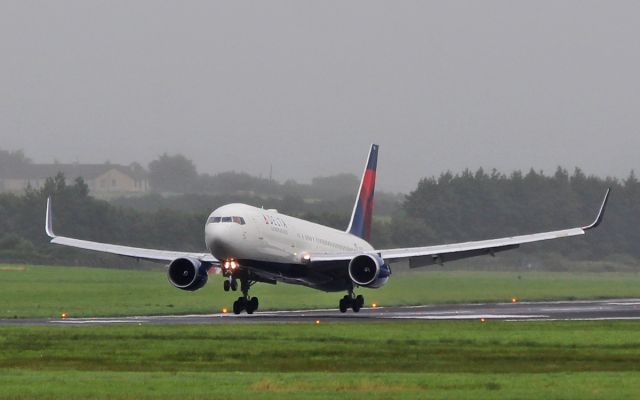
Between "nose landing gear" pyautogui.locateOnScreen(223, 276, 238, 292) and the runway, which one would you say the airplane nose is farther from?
the runway

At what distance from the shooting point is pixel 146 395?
75.7 ft

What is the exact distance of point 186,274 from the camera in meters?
52.7

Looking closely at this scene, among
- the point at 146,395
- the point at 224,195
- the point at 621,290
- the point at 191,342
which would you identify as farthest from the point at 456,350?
the point at 224,195

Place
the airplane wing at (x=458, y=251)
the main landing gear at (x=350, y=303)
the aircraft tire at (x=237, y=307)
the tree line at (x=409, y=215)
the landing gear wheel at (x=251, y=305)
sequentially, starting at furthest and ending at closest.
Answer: the tree line at (x=409, y=215) < the main landing gear at (x=350, y=303) < the airplane wing at (x=458, y=251) < the landing gear wheel at (x=251, y=305) < the aircraft tire at (x=237, y=307)

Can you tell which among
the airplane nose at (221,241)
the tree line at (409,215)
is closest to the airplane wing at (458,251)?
the airplane nose at (221,241)

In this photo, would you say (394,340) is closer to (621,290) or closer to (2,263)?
(621,290)

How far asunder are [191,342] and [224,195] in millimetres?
58072

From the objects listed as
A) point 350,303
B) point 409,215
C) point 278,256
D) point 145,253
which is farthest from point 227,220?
point 409,215

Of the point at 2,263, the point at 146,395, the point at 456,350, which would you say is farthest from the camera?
the point at 2,263

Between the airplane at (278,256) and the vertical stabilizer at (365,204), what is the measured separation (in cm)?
576

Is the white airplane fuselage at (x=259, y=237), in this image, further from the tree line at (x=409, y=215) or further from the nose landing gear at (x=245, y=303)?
the tree line at (x=409, y=215)

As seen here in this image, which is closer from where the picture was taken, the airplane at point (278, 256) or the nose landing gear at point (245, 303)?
the airplane at point (278, 256)

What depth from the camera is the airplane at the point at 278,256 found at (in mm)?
50500

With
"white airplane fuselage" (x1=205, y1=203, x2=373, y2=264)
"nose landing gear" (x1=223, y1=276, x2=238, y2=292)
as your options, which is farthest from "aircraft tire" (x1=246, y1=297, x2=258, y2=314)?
"nose landing gear" (x1=223, y1=276, x2=238, y2=292)
